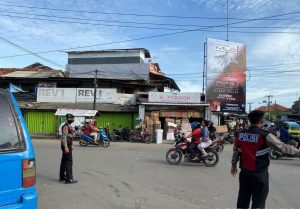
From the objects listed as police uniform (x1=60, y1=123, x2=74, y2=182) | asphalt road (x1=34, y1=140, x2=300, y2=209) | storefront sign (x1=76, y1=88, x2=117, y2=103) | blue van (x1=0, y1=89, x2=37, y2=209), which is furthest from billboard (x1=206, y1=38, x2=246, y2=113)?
blue van (x1=0, y1=89, x2=37, y2=209)

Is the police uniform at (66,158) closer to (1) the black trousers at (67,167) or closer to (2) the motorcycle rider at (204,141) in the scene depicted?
(1) the black trousers at (67,167)

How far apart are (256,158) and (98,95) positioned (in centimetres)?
2894

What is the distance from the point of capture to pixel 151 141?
2719cm

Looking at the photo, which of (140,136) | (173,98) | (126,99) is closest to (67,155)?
(140,136)

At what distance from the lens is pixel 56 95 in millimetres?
33469

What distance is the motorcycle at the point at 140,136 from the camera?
2681cm

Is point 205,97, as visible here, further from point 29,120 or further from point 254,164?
point 254,164

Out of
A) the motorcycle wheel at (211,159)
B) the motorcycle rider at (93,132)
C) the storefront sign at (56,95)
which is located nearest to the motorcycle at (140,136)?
the motorcycle rider at (93,132)

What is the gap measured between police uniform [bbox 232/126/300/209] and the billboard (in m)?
26.5

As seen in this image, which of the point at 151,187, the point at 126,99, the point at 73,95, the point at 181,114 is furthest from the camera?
the point at 126,99

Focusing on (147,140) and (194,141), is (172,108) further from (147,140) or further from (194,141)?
(194,141)

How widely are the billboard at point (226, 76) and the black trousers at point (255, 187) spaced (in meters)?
26.5

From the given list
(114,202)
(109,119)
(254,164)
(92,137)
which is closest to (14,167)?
(254,164)

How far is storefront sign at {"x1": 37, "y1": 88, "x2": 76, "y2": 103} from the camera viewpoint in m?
33.3
